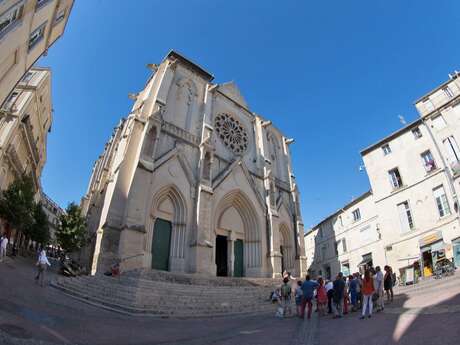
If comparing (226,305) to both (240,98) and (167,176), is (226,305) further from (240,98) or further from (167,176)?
(240,98)

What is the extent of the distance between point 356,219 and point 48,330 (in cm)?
2636

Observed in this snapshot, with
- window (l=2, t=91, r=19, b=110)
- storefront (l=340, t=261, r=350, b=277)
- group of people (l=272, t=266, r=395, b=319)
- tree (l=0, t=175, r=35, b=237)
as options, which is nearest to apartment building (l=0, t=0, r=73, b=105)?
window (l=2, t=91, r=19, b=110)

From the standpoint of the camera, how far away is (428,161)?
18.8 metres

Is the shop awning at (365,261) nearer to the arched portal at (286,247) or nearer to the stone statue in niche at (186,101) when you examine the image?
the arched portal at (286,247)

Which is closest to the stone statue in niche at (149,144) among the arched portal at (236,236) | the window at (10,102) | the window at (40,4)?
the arched portal at (236,236)

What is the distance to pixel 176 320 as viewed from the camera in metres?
8.19

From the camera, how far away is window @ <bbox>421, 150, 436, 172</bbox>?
18500mm

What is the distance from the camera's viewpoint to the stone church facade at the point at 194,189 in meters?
14.5

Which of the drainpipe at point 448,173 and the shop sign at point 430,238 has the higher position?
the drainpipe at point 448,173

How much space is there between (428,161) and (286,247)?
468 inches

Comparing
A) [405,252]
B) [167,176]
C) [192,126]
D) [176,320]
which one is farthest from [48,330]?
[405,252]

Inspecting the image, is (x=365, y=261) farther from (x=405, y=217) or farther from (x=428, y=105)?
(x=428, y=105)

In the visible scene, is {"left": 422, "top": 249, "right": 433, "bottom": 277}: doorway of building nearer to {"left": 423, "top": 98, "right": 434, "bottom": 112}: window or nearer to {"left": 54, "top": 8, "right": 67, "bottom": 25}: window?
{"left": 423, "top": 98, "right": 434, "bottom": 112}: window

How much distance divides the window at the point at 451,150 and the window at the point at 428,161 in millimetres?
986
